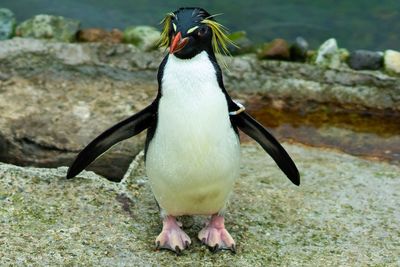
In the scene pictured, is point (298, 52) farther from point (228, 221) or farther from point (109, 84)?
point (228, 221)

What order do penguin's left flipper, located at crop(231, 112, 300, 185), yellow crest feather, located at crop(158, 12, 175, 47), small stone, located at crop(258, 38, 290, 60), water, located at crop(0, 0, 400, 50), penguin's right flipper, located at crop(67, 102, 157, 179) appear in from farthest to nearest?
water, located at crop(0, 0, 400, 50), small stone, located at crop(258, 38, 290, 60), penguin's left flipper, located at crop(231, 112, 300, 185), penguin's right flipper, located at crop(67, 102, 157, 179), yellow crest feather, located at crop(158, 12, 175, 47)

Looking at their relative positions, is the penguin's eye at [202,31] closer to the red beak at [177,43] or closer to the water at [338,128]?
the red beak at [177,43]

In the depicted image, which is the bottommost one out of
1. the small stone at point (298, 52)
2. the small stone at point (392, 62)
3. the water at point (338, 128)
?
the water at point (338, 128)

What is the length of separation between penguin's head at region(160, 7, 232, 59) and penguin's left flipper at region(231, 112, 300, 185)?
0.39 metres

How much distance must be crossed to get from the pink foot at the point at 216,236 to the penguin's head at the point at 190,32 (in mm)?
701

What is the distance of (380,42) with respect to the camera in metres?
5.91

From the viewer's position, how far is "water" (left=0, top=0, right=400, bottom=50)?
5973 millimetres

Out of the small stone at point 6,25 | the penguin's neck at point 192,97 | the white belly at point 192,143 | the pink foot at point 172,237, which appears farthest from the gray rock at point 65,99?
the penguin's neck at point 192,97

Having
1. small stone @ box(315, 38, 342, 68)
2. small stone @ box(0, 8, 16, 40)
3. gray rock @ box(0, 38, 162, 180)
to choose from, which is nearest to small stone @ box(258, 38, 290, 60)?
small stone @ box(315, 38, 342, 68)

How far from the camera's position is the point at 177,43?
→ 9.41 ft

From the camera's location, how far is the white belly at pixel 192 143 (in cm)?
294

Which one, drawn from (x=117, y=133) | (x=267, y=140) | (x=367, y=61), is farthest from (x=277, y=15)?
(x=117, y=133)

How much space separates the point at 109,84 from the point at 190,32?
191cm

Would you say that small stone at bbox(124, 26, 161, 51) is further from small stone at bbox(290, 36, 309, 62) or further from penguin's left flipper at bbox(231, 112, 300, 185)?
penguin's left flipper at bbox(231, 112, 300, 185)
